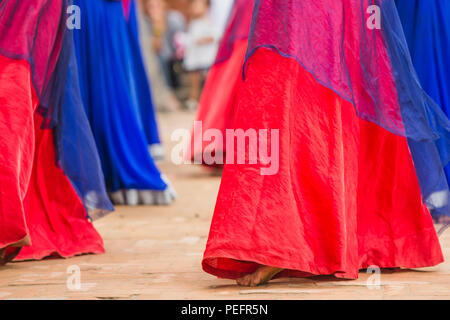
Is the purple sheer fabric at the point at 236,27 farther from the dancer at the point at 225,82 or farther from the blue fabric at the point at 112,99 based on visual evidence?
the blue fabric at the point at 112,99

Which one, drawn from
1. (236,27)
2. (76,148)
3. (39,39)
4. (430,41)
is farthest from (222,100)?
(39,39)

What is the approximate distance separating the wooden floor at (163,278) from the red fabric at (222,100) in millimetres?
1761

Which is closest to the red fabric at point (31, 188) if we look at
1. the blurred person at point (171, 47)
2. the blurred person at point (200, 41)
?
the blurred person at point (200, 41)

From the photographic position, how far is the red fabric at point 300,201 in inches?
92.2

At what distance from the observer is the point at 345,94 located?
8.08 ft

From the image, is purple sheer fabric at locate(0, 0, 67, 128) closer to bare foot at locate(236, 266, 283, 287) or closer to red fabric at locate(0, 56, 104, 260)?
red fabric at locate(0, 56, 104, 260)

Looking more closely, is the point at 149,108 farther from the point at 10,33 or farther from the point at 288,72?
the point at 288,72

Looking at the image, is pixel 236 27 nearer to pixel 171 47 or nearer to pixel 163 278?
pixel 163 278

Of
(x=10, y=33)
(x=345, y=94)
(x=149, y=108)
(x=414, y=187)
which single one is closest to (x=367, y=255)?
(x=414, y=187)

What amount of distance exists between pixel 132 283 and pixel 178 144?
17.2 feet

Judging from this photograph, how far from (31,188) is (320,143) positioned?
4.19ft

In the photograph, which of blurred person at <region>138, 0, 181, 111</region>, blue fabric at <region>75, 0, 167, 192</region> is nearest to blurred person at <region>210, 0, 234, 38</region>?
blurred person at <region>138, 0, 181, 111</region>

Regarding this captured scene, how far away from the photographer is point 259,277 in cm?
244

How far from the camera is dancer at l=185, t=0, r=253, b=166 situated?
5.51 metres
